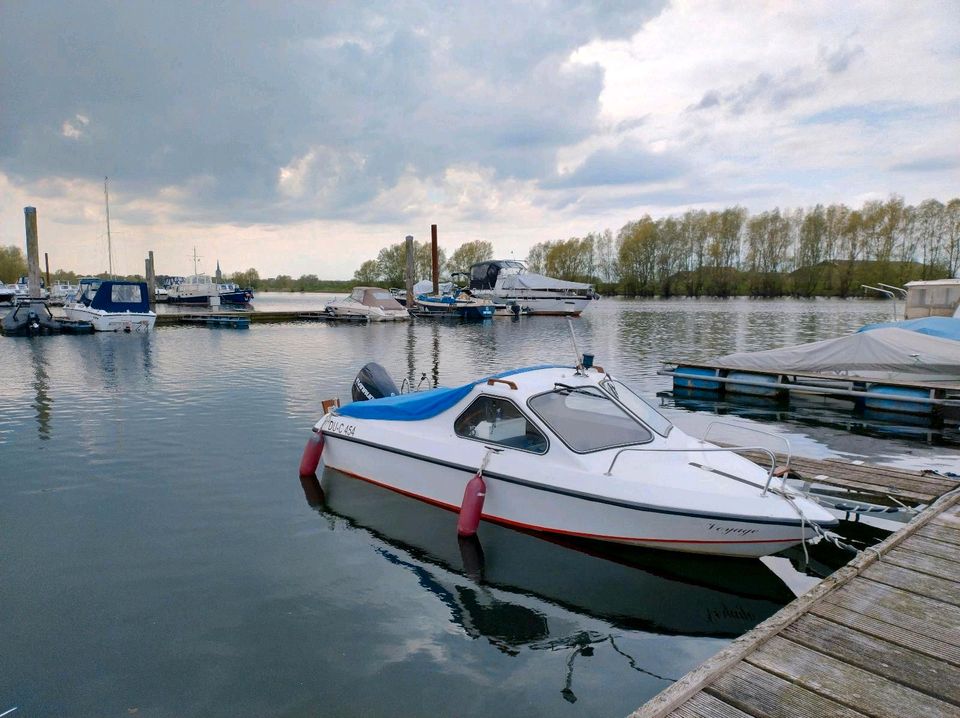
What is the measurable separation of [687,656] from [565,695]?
1.30 metres

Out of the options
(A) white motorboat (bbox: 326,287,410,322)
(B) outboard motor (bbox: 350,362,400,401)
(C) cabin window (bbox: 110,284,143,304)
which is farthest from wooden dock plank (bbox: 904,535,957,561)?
(A) white motorboat (bbox: 326,287,410,322)

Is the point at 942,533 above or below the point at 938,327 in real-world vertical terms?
below

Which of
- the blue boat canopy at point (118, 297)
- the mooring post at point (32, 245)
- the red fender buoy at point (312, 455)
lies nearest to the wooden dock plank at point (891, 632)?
the red fender buoy at point (312, 455)

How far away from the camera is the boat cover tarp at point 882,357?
1611 centimetres

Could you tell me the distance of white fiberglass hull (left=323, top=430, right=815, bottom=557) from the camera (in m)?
6.30

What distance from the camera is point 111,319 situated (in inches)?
1468

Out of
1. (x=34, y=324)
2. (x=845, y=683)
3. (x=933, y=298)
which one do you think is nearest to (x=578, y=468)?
(x=845, y=683)

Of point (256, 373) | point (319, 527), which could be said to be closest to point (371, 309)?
point (256, 373)

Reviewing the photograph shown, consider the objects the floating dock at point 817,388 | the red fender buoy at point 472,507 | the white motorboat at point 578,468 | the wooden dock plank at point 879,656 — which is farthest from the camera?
the floating dock at point 817,388

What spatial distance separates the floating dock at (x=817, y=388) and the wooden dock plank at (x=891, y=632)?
43.2ft

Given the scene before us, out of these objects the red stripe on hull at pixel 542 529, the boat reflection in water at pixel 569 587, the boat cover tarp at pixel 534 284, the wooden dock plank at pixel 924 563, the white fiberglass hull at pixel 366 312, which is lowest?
the boat reflection in water at pixel 569 587

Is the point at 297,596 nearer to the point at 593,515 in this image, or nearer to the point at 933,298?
the point at 593,515

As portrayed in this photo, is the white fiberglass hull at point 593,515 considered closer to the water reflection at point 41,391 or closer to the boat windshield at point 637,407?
the boat windshield at point 637,407

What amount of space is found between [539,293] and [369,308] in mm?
19396
